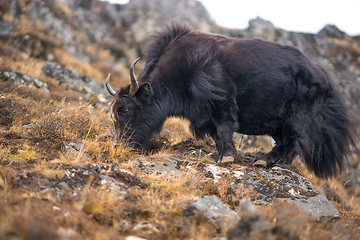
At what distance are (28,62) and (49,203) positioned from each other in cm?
1135

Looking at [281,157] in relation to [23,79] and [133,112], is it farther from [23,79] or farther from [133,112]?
[23,79]

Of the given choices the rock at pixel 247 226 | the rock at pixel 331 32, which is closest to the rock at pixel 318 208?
the rock at pixel 247 226

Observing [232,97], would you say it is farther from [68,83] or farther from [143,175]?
A: [68,83]

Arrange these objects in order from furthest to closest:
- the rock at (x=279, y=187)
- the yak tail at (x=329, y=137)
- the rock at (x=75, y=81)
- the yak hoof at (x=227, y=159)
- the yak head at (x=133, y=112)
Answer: the rock at (x=75, y=81)
the yak tail at (x=329, y=137)
the yak head at (x=133, y=112)
the yak hoof at (x=227, y=159)
the rock at (x=279, y=187)

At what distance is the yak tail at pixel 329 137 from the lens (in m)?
5.23

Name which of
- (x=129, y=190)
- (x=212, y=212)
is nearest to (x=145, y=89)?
(x=129, y=190)

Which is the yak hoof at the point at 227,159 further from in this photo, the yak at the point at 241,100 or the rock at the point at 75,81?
the rock at the point at 75,81

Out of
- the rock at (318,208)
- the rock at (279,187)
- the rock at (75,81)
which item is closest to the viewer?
the rock at (318,208)

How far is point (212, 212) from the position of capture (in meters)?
2.56

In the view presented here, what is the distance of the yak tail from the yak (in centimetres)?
2

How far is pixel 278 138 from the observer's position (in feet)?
18.1

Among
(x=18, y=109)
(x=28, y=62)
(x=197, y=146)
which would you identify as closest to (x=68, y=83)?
(x=28, y=62)

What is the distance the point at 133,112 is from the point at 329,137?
432 centimetres

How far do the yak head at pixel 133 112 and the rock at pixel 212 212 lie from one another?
246 cm
